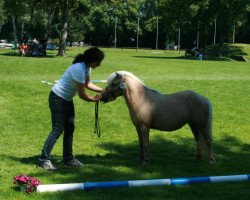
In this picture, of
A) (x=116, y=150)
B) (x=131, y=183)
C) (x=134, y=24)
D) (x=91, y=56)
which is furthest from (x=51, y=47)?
(x=131, y=183)

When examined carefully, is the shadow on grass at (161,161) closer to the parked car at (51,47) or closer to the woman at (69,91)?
the woman at (69,91)

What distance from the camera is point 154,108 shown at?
914 centimetres

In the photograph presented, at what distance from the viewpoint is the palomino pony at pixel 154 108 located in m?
8.85

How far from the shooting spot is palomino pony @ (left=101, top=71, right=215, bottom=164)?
8852mm

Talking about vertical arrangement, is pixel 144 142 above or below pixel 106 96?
below

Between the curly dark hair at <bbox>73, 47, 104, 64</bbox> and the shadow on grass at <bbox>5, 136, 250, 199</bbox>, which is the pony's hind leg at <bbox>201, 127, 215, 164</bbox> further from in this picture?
the curly dark hair at <bbox>73, 47, 104, 64</bbox>

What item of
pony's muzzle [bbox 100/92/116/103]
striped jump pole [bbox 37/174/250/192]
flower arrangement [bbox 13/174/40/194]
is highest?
pony's muzzle [bbox 100/92/116/103]

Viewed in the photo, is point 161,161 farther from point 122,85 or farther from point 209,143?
point 122,85

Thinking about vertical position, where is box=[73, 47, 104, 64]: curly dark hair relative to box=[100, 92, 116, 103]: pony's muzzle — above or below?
above

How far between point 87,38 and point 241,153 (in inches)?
4219

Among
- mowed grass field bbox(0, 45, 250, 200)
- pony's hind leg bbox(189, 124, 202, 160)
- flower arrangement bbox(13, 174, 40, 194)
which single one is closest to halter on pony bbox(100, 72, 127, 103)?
mowed grass field bbox(0, 45, 250, 200)

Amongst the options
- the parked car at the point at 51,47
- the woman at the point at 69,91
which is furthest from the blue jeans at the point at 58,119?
the parked car at the point at 51,47

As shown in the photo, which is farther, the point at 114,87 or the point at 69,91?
the point at 114,87

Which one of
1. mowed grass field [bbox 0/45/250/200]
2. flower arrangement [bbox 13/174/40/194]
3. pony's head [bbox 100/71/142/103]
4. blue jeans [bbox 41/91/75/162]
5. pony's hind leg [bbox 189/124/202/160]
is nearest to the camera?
flower arrangement [bbox 13/174/40/194]
